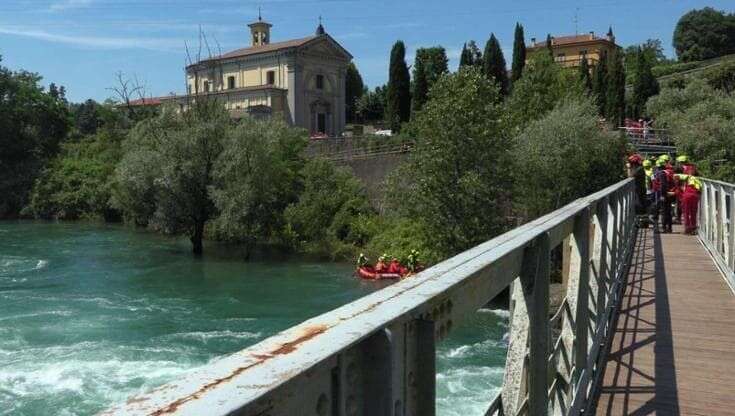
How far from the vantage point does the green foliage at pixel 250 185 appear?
3275cm

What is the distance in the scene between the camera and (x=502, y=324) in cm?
2048

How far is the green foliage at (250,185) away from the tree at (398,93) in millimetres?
25212

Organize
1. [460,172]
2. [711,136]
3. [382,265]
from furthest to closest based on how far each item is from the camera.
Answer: [711,136]
[382,265]
[460,172]

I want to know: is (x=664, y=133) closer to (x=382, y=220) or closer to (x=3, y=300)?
(x=382, y=220)

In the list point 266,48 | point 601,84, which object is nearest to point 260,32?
point 266,48

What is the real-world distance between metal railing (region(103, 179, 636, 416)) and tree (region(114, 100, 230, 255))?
3112cm

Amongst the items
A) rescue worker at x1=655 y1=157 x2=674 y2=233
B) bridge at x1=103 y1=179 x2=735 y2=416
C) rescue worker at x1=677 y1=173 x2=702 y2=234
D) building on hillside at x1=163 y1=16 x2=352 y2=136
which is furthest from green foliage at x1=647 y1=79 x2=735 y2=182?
building on hillside at x1=163 y1=16 x2=352 y2=136

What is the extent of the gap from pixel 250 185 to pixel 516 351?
3137cm

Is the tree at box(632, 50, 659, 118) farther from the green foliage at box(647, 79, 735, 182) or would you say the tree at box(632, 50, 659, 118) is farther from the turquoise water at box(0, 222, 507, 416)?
the turquoise water at box(0, 222, 507, 416)

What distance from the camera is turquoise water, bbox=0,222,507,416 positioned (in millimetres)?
14117

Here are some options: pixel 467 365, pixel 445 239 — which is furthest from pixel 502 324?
pixel 445 239

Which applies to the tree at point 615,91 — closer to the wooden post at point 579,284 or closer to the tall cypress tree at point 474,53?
the tall cypress tree at point 474,53

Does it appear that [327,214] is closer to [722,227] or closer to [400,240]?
[400,240]

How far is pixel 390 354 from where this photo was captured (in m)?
1.42
